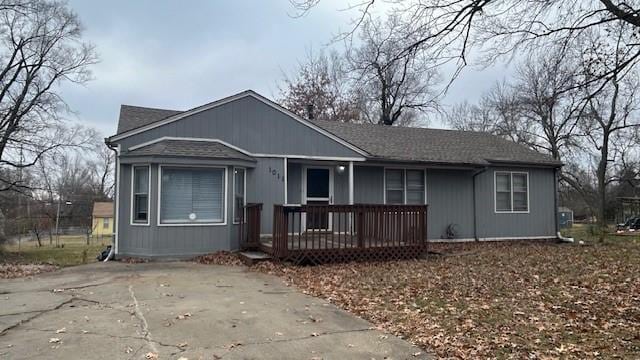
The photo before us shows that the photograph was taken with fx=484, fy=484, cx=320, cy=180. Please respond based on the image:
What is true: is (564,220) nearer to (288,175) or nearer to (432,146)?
(432,146)

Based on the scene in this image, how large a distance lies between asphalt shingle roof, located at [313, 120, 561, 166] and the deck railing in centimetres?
316

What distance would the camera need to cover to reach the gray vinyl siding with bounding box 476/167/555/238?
55.0ft

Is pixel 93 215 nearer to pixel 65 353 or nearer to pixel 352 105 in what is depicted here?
pixel 352 105

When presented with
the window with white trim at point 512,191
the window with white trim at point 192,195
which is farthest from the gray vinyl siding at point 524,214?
the window with white trim at point 192,195

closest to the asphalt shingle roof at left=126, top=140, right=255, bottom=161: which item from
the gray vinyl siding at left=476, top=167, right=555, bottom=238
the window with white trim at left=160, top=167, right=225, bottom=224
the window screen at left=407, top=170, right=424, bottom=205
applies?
the window with white trim at left=160, top=167, right=225, bottom=224

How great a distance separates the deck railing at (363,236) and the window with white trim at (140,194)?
326 cm

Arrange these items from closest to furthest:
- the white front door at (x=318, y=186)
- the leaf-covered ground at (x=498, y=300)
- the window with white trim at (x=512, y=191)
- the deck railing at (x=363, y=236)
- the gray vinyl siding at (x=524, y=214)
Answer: the leaf-covered ground at (x=498, y=300) < the deck railing at (x=363, y=236) < the white front door at (x=318, y=186) < the gray vinyl siding at (x=524, y=214) < the window with white trim at (x=512, y=191)

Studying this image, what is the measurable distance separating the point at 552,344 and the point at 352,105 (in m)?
28.5

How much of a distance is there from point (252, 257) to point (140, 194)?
328cm

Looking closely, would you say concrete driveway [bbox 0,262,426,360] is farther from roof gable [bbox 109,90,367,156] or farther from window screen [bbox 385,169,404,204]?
window screen [bbox 385,169,404,204]

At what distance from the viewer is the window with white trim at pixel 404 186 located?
15.8 m

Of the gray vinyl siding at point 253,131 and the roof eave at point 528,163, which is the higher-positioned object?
the gray vinyl siding at point 253,131

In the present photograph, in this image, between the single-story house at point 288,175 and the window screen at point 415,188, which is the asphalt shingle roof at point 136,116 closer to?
the single-story house at point 288,175

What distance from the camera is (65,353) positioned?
15.3 feet
